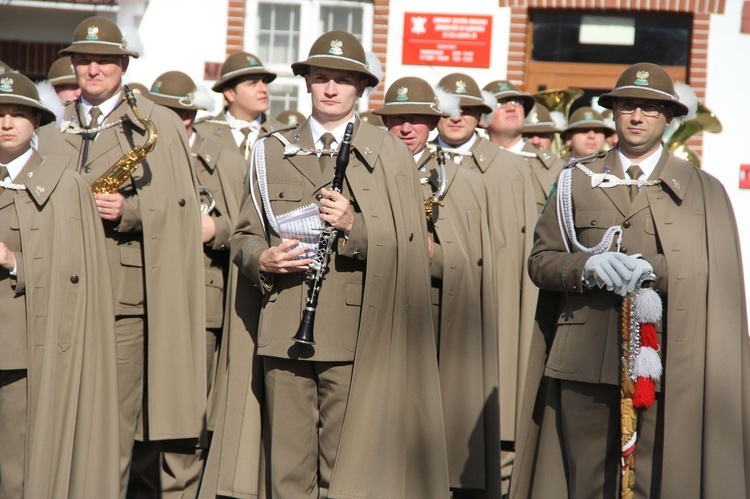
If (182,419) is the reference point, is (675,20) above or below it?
above

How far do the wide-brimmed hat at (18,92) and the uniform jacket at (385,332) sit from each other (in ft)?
3.91

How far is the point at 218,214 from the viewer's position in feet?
29.1

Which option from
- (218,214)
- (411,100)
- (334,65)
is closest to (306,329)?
(334,65)

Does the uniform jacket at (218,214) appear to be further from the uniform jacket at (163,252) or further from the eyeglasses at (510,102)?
the eyeglasses at (510,102)

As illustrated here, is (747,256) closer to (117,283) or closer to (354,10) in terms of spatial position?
(354,10)

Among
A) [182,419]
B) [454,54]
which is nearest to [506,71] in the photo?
[454,54]

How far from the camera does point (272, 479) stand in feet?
21.2

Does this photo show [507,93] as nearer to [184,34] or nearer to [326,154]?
[326,154]

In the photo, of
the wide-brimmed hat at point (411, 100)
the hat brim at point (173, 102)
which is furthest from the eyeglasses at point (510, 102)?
the wide-brimmed hat at point (411, 100)

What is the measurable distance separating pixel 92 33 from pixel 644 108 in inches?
127

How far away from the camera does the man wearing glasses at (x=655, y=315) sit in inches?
245

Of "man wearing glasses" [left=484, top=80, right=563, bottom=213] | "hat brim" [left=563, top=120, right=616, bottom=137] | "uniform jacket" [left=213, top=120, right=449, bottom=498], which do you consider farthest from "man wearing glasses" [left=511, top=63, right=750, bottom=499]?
"hat brim" [left=563, top=120, right=616, bottom=137]

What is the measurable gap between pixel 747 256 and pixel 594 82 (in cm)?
281

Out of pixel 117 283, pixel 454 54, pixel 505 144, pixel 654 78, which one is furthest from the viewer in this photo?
pixel 454 54
